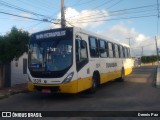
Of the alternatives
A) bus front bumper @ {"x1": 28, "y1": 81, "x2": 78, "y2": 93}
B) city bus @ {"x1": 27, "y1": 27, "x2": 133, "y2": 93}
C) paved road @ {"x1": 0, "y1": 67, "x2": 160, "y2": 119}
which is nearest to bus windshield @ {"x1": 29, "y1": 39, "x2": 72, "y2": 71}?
city bus @ {"x1": 27, "y1": 27, "x2": 133, "y2": 93}

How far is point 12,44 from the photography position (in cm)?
1805

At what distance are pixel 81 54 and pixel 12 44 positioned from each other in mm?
5679

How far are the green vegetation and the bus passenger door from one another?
5229 mm

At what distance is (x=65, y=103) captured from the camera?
12992 mm

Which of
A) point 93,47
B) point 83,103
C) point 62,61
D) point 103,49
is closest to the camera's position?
point 83,103

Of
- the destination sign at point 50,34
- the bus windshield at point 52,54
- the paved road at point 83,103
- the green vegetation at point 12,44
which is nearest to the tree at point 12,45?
the green vegetation at point 12,44

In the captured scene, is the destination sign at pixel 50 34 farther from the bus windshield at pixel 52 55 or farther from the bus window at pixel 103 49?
the bus window at pixel 103 49

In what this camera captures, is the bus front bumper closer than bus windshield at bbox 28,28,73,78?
Yes

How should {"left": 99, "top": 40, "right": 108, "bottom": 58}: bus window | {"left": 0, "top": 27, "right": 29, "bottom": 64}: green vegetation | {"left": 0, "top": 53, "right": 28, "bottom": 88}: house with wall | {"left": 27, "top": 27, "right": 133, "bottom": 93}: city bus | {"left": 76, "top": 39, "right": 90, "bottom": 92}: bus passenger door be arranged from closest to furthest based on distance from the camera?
{"left": 27, "top": 27, "right": 133, "bottom": 93}: city bus
{"left": 76, "top": 39, "right": 90, "bottom": 92}: bus passenger door
{"left": 99, "top": 40, "right": 108, "bottom": 58}: bus window
{"left": 0, "top": 27, "right": 29, "bottom": 64}: green vegetation
{"left": 0, "top": 53, "right": 28, "bottom": 88}: house with wall

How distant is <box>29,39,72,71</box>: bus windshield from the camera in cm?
1338

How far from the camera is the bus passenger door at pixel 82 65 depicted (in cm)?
1369

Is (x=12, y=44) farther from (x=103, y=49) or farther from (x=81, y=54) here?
(x=81, y=54)

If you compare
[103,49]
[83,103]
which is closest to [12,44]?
[103,49]

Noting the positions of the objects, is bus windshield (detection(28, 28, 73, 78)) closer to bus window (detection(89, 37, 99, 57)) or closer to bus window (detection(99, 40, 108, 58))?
bus window (detection(89, 37, 99, 57))
